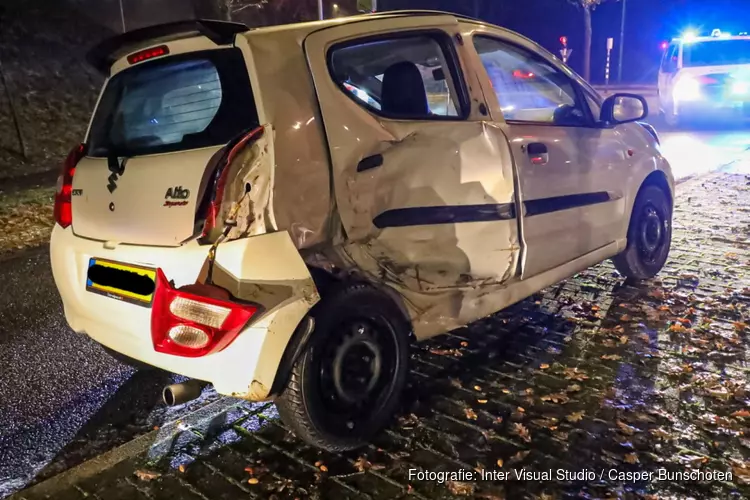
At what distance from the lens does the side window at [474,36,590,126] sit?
3.67m

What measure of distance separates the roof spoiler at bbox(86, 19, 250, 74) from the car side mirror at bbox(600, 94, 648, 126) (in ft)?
8.40

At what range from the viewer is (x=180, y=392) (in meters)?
2.57

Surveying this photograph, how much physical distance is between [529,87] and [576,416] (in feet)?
7.70

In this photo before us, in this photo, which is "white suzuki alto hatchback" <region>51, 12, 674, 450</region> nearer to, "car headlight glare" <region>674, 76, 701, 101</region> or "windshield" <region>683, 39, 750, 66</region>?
"car headlight glare" <region>674, 76, 701, 101</region>

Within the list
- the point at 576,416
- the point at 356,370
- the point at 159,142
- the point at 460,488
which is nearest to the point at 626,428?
the point at 576,416

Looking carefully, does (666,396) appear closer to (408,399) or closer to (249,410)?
(408,399)

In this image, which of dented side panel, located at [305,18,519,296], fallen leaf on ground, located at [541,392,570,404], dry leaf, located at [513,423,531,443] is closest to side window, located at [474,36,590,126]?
dented side panel, located at [305,18,519,296]

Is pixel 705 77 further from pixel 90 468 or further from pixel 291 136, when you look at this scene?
pixel 90 468

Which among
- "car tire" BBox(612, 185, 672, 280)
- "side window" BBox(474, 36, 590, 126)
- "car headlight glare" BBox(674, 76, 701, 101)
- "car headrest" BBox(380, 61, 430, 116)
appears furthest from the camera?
"car headlight glare" BBox(674, 76, 701, 101)

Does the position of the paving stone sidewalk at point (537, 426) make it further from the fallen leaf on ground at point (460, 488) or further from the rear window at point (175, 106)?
the rear window at point (175, 106)

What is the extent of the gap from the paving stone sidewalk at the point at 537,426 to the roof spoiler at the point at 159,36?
1913mm

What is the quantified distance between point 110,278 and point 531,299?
321cm

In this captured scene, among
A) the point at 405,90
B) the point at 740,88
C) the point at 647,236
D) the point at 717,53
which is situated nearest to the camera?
the point at 405,90

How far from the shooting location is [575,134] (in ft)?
12.7
